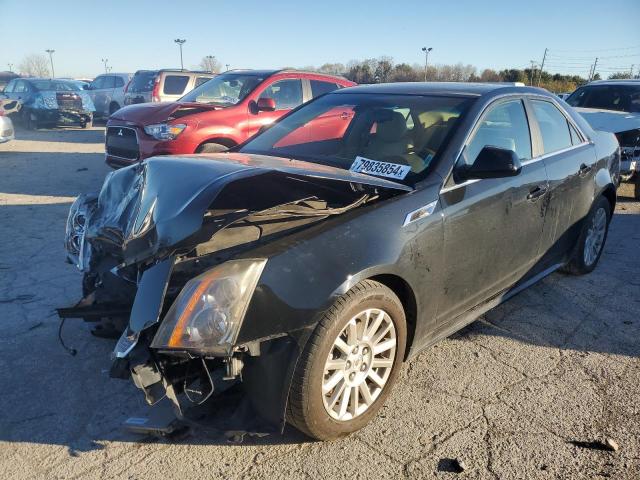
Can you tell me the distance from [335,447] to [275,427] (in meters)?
0.40

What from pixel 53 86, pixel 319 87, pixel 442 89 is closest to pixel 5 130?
pixel 53 86

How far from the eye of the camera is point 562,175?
3969mm

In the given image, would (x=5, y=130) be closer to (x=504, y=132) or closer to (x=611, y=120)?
(x=504, y=132)

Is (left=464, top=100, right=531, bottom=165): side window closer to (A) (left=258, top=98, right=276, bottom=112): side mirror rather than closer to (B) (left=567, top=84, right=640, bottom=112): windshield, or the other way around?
(A) (left=258, top=98, right=276, bottom=112): side mirror

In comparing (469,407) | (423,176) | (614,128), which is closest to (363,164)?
(423,176)

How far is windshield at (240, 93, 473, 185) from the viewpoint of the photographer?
3223 millimetres

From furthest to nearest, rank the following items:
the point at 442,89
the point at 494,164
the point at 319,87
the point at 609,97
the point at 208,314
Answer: the point at 609,97 < the point at 319,87 < the point at 442,89 < the point at 494,164 < the point at 208,314

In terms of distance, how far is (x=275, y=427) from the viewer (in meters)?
2.33

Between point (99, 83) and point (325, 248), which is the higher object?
point (99, 83)

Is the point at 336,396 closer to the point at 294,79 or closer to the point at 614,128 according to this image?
the point at 294,79

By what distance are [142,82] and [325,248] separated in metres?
15.2

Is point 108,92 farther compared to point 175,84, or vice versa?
point 108,92

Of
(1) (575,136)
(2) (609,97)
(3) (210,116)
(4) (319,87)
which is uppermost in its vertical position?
(4) (319,87)

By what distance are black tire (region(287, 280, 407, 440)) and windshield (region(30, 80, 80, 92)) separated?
706 inches
